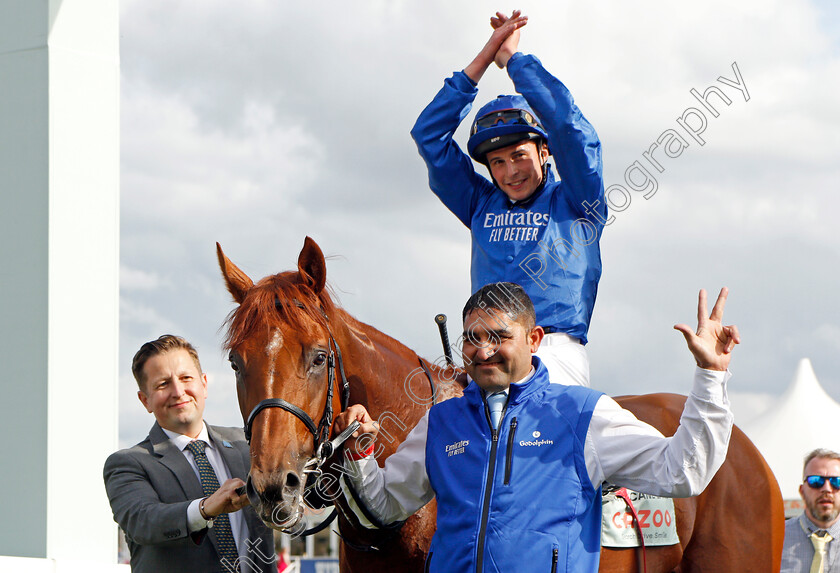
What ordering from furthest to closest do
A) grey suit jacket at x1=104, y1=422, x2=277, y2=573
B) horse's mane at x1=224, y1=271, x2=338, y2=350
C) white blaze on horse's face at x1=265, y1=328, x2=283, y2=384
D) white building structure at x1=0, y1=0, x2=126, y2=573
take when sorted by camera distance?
white building structure at x1=0, y1=0, x2=126, y2=573 → grey suit jacket at x1=104, y1=422, x2=277, y2=573 → horse's mane at x1=224, y1=271, x2=338, y2=350 → white blaze on horse's face at x1=265, y1=328, x2=283, y2=384

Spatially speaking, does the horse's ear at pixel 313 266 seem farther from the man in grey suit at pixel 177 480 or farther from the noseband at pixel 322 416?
the man in grey suit at pixel 177 480

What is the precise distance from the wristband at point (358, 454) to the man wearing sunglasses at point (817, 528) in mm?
3721

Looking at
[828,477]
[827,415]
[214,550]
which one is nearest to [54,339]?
[214,550]

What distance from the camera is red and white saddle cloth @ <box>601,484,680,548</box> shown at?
3.72 m

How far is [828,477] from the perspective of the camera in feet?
19.1

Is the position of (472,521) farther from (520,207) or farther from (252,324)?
(520,207)

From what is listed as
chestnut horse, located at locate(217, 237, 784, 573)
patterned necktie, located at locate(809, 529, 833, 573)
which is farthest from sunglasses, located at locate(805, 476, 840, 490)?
chestnut horse, located at locate(217, 237, 784, 573)

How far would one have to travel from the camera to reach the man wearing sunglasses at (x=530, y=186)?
12.3 feet

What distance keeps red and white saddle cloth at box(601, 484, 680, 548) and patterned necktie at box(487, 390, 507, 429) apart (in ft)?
3.13

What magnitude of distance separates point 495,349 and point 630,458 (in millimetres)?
527

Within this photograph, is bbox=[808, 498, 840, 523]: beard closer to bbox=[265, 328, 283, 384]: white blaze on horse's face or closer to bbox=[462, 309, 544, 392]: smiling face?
bbox=[462, 309, 544, 392]: smiling face

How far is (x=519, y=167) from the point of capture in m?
3.93

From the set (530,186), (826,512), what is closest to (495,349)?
(530,186)
